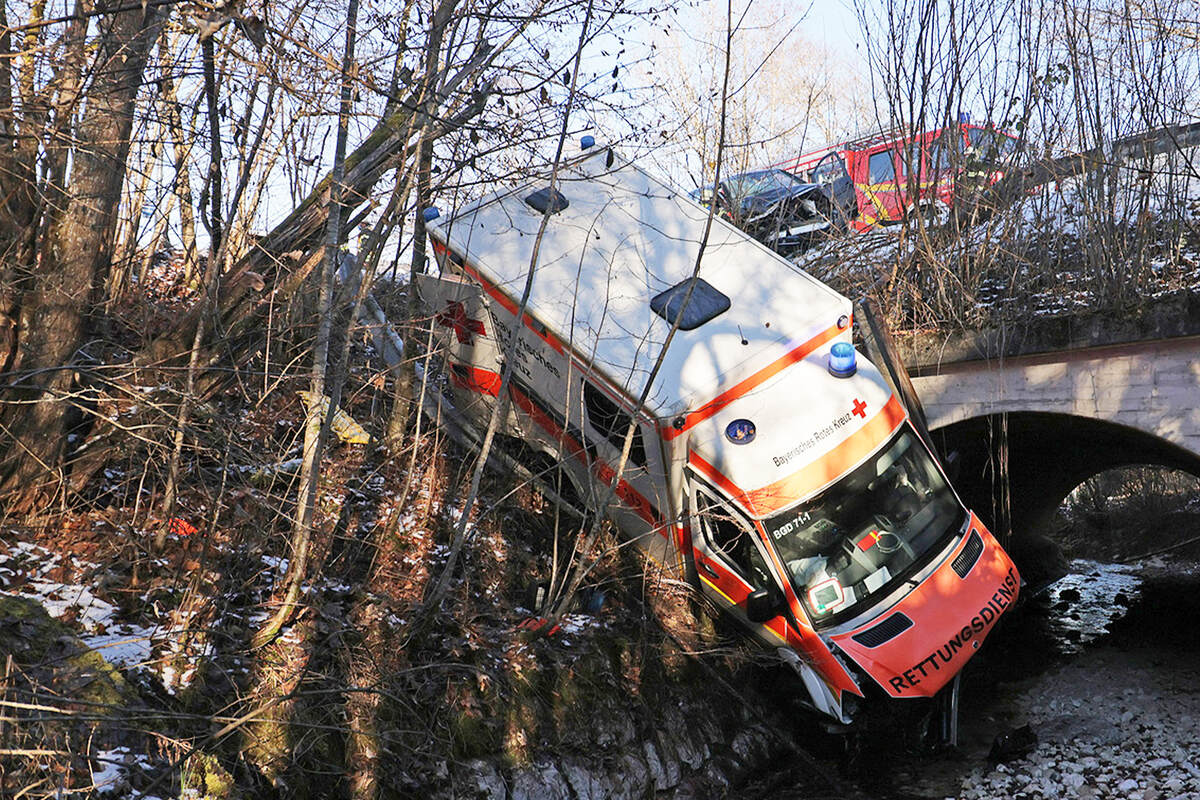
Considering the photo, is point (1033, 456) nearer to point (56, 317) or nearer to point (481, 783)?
point (481, 783)

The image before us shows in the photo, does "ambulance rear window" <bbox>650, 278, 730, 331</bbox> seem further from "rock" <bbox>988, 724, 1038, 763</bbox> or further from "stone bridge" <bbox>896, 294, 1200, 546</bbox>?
"rock" <bbox>988, 724, 1038, 763</bbox>

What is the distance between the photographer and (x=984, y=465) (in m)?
13.4

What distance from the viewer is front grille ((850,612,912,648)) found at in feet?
27.5

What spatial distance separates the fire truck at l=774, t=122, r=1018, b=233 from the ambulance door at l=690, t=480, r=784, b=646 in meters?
6.20

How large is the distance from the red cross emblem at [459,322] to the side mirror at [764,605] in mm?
4049

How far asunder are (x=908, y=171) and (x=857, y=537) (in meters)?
6.40

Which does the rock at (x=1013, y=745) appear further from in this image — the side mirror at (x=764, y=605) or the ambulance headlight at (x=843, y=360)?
the ambulance headlight at (x=843, y=360)

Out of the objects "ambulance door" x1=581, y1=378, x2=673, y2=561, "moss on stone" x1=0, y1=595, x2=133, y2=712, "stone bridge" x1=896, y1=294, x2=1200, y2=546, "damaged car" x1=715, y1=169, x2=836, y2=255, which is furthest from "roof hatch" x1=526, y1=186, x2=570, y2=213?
"moss on stone" x1=0, y1=595, x2=133, y2=712

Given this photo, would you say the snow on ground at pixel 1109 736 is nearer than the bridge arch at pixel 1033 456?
Yes

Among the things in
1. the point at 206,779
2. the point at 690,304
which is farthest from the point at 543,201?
the point at 206,779

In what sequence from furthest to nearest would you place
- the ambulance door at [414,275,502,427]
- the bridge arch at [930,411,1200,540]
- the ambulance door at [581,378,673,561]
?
the bridge arch at [930,411,1200,540] < the ambulance door at [414,275,502,427] < the ambulance door at [581,378,673,561]

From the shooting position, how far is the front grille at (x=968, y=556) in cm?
888

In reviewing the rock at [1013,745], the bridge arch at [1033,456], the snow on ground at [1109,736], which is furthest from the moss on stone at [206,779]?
the bridge arch at [1033,456]

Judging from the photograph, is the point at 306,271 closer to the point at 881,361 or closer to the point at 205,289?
the point at 205,289
